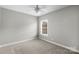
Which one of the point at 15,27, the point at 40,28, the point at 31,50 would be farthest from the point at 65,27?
the point at 15,27

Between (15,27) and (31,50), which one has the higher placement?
(15,27)

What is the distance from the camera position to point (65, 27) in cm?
277

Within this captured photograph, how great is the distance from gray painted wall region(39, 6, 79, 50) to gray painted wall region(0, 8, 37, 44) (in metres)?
0.99

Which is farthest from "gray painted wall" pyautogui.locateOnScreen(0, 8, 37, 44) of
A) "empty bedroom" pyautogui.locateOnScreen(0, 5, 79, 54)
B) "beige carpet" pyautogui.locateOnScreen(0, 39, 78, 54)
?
"beige carpet" pyautogui.locateOnScreen(0, 39, 78, 54)

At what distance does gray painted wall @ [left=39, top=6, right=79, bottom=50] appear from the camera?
238 cm

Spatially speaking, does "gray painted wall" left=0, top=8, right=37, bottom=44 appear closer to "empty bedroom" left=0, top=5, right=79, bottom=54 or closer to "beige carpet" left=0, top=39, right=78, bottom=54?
"empty bedroom" left=0, top=5, right=79, bottom=54

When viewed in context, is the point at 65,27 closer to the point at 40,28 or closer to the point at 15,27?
the point at 40,28

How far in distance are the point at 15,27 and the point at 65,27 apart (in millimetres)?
2374

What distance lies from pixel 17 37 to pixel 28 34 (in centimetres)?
58

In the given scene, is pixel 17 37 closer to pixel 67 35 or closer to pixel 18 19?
pixel 18 19

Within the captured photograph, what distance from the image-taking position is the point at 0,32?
9.00 feet

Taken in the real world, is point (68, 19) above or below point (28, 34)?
above

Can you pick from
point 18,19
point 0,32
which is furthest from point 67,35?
point 0,32

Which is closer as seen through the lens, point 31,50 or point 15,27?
point 31,50
